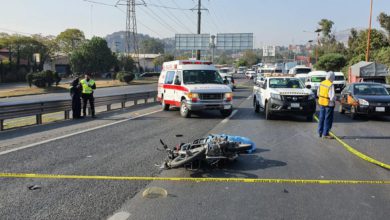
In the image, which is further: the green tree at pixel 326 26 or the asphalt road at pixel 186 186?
the green tree at pixel 326 26

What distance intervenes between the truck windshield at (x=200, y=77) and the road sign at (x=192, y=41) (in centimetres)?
3918

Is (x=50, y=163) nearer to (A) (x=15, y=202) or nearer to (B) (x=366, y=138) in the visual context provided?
(A) (x=15, y=202)

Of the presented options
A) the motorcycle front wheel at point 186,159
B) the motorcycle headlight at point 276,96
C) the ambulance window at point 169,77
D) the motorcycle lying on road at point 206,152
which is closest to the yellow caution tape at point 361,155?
the motorcycle lying on road at point 206,152

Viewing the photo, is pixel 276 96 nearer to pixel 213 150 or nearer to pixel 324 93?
pixel 324 93

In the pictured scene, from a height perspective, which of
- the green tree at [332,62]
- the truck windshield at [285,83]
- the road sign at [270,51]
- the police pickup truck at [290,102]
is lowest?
the police pickup truck at [290,102]

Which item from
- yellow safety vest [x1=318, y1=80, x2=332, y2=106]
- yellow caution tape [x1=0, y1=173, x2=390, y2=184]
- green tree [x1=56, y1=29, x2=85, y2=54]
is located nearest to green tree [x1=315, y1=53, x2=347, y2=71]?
yellow safety vest [x1=318, y1=80, x2=332, y2=106]

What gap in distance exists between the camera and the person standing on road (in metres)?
10.1

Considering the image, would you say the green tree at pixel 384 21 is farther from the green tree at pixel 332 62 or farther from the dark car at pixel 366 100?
the dark car at pixel 366 100

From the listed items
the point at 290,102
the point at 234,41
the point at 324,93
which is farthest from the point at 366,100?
the point at 234,41

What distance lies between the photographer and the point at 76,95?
14.4 metres

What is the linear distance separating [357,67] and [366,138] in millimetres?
24351

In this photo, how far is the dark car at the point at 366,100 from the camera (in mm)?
13797

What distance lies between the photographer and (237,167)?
7.07 metres

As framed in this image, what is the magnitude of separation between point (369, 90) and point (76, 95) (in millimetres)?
11457
